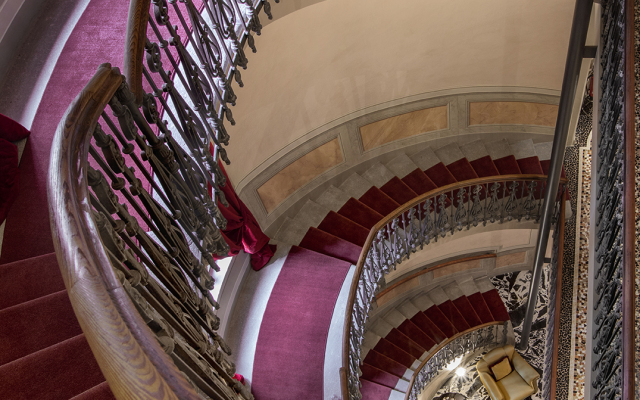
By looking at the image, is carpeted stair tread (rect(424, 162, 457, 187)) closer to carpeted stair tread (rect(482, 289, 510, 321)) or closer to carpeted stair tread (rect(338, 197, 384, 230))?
carpeted stair tread (rect(338, 197, 384, 230))

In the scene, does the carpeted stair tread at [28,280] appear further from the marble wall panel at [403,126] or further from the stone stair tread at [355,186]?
the marble wall panel at [403,126]

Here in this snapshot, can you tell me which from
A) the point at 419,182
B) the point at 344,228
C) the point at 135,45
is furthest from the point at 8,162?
the point at 419,182

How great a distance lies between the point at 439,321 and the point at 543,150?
11.0ft

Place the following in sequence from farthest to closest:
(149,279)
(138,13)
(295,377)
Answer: (295,377), (138,13), (149,279)

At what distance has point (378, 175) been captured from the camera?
23.2ft

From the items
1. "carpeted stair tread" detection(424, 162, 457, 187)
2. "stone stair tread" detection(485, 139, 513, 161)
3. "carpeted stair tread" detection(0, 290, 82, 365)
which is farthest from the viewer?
"stone stair tread" detection(485, 139, 513, 161)

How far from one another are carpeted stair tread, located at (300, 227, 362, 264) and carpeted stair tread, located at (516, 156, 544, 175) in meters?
3.23

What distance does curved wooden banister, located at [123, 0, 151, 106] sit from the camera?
2.08 m

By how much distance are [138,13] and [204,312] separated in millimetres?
1467

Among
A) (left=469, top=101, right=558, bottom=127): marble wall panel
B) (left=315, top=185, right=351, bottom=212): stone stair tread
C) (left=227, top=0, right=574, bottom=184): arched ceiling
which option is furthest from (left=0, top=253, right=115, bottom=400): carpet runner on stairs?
(left=469, top=101, right=558, bottom=127): marble wall panel

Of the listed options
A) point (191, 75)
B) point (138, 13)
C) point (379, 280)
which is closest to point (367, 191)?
point (379, 280)

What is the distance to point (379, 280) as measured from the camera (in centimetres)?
572

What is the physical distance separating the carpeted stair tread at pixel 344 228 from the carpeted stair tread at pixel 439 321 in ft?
9.32

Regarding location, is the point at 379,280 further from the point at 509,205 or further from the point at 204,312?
the point at 204,312
